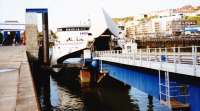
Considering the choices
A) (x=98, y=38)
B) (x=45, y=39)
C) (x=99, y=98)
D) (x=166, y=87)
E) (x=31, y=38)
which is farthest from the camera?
(x=98, y=38)

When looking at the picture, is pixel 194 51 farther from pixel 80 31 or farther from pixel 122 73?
pixel 80 31

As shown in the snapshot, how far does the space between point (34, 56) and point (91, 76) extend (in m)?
10.9

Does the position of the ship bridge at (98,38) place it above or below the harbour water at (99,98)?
above

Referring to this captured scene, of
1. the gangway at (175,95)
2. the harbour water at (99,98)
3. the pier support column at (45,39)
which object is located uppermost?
the pier support column at (45,39)

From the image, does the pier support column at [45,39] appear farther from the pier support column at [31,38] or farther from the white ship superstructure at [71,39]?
the white ship superstructure at [71,39]

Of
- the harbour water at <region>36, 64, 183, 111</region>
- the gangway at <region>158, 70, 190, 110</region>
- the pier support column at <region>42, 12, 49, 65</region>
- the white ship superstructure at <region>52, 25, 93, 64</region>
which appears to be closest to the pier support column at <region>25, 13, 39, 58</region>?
the pier support column at <region>42, 12, 49, 65</region>

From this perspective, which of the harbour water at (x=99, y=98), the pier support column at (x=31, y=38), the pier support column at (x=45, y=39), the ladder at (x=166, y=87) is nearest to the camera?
the ladder at (x=166, y=87)

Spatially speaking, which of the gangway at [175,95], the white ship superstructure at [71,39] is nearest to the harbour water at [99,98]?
the gangway at [175,95]

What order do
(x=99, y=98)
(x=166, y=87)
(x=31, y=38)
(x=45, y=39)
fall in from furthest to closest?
(x=45, y=39)
(x=31, y=38)
(x=99, y=98)
(x=166, y=87)

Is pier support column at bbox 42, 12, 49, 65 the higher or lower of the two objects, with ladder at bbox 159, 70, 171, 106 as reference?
higher

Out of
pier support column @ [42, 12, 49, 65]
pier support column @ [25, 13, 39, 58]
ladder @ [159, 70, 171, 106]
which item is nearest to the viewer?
ladder @ [159, 70, 171, 106]

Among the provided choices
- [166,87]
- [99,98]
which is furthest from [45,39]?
[166,87]

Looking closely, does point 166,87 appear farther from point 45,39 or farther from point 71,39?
point 71,39

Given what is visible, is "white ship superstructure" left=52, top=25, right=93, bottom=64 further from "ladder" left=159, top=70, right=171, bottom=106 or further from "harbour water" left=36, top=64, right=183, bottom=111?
"ladder" left=159, top=70, right=171, bottom=106
